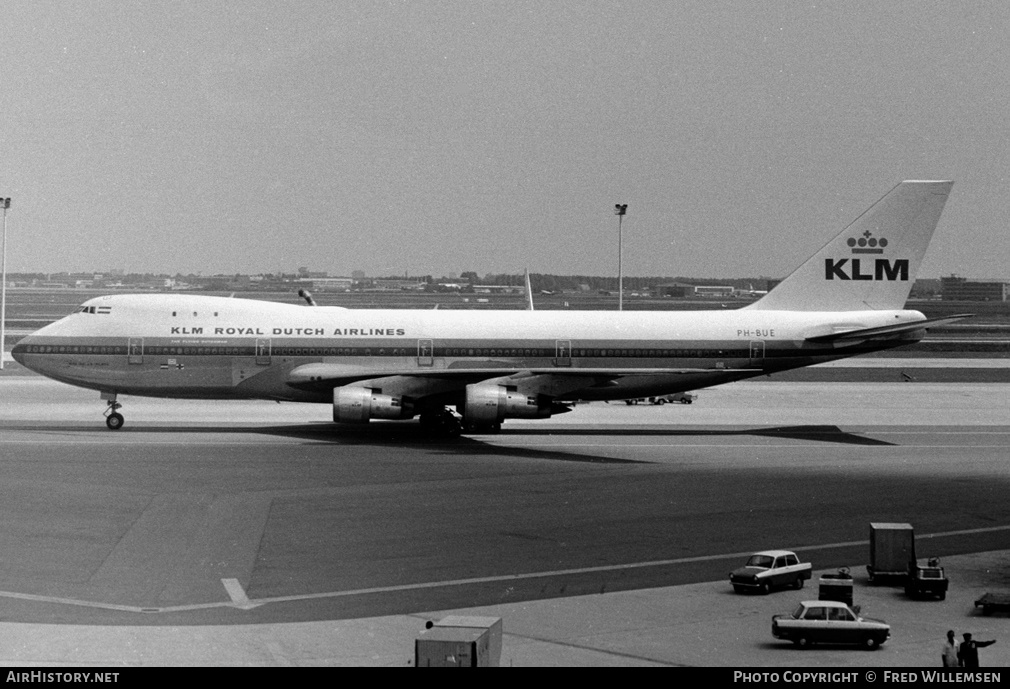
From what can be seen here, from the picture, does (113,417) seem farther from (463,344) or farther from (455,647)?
(455,647)

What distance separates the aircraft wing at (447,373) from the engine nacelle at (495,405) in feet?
2.86

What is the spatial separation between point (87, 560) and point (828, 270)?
1331 inches

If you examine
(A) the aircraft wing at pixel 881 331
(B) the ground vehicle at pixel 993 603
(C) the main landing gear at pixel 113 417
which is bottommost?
(B) the ground vehicle at pixel 993 603

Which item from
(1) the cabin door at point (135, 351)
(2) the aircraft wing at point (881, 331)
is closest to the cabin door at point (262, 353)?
(1) the cabin door at point (135, 351)

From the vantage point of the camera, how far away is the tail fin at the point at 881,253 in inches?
1855

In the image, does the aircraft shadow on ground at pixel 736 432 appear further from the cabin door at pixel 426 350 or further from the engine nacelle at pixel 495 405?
the cabin door at pixel 426 350

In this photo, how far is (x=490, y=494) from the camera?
30.7 meters

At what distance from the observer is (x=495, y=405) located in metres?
41.1

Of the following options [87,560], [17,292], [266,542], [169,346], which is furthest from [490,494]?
[17,292]

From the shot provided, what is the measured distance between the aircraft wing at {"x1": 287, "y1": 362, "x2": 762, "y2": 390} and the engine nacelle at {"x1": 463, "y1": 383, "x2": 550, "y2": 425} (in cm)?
87

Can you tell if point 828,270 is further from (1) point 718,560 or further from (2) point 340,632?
(2) point 340,632

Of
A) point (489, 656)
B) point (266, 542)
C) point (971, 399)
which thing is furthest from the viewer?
point (971, 399)

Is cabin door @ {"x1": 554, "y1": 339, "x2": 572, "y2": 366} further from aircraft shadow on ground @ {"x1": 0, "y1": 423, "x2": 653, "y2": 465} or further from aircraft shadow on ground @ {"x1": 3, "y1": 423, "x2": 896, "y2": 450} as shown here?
aircraft shadow on ground @ {"x1": 0, "y1": 423, "x2": 653, "y2": 465}

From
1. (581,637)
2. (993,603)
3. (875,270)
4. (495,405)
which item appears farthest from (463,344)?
(993,603)
